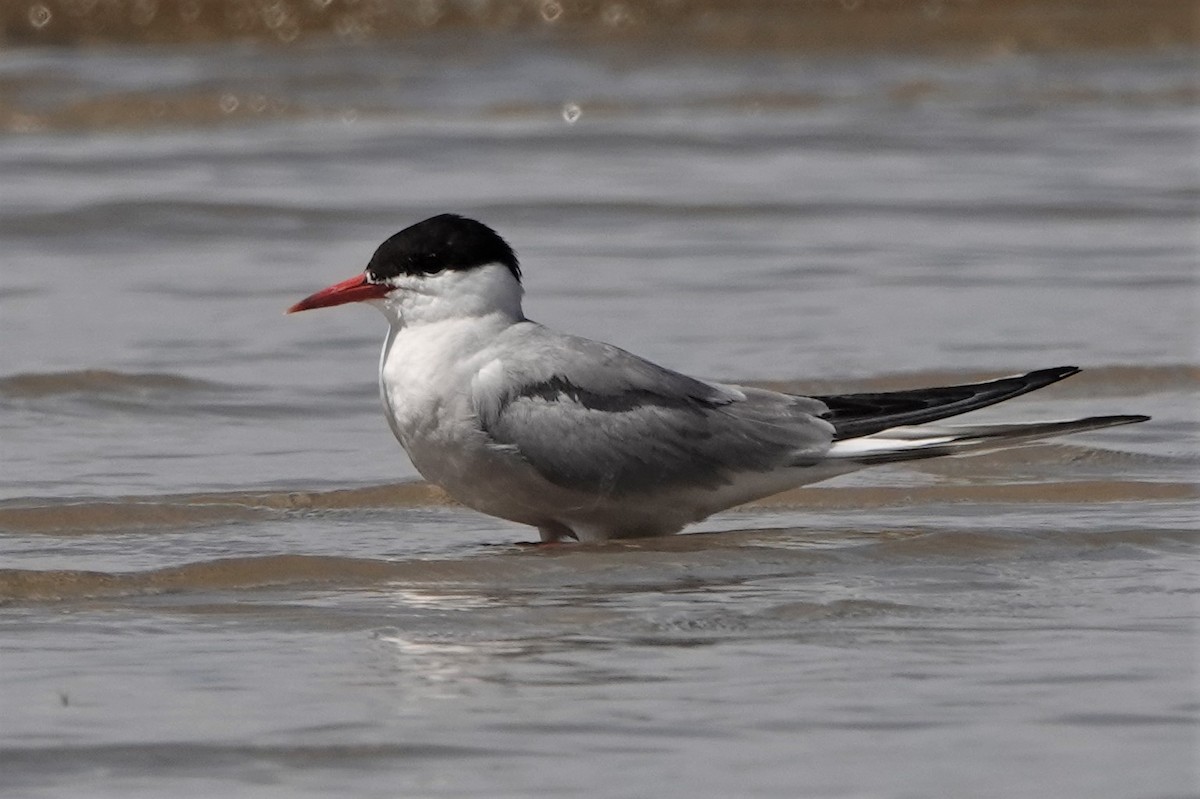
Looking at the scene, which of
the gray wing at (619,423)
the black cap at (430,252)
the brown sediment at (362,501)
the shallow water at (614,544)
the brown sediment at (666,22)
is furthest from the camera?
the brown sediment at (666,22)

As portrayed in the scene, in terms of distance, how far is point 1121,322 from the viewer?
8.70 metres

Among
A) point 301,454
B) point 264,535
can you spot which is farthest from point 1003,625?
point 301,454

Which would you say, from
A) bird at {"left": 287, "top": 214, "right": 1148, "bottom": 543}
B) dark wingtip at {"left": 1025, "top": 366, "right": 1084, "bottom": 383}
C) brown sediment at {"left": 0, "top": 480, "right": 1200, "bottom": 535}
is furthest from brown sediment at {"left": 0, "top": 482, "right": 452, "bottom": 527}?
dark wingtip at {"left": 1025, "top": 366, "right": 1084, "bottom": 383}

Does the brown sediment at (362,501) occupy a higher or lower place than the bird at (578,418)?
lower

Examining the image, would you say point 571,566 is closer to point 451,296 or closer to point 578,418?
point 578,418

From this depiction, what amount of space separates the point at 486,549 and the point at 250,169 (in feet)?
22.3

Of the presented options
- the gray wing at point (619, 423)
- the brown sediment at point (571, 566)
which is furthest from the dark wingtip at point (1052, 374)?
the gray wing at point (619, 423)

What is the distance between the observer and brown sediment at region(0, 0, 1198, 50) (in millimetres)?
17422

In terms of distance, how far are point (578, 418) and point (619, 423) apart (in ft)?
0.35

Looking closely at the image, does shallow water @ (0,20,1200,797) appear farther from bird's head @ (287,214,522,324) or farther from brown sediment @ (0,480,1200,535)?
bird's head @ (287,214,522,324)

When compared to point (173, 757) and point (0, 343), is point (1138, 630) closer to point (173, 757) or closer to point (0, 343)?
point (173, 757)

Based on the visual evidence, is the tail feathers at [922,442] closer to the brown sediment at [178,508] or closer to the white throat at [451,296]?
the white throat at [451,296]

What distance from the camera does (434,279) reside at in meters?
5.92

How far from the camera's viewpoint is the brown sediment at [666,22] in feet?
57.2
